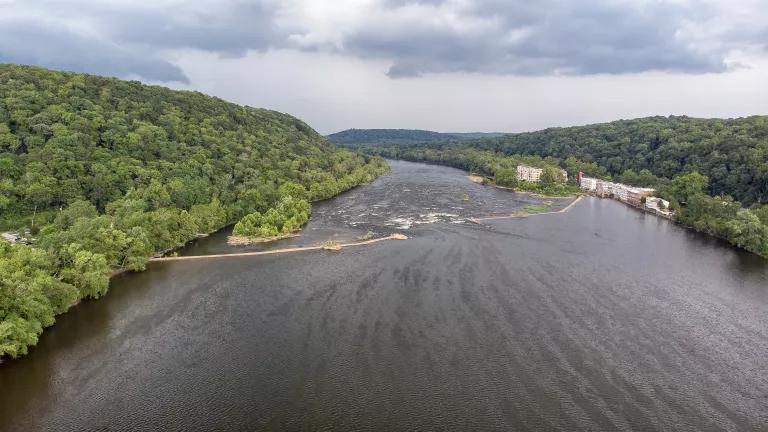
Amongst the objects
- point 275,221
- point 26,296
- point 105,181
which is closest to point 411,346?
point 26,296

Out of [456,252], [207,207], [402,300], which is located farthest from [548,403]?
[207,207]

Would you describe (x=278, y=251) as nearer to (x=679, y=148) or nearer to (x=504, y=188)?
(x=504, y=188)

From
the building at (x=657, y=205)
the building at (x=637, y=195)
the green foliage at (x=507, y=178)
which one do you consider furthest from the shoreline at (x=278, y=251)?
the green foliage at (x=507, y=178)

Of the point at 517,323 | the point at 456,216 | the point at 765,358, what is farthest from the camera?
the point at 456,216

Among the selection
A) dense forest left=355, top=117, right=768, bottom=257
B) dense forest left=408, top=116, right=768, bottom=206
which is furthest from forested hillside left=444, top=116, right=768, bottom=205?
dense forest left=355, top=117, right=768, bottom=257

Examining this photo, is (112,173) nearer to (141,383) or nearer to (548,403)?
(141,383)

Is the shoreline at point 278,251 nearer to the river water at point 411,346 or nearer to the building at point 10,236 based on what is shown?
the river water at point 411,346
